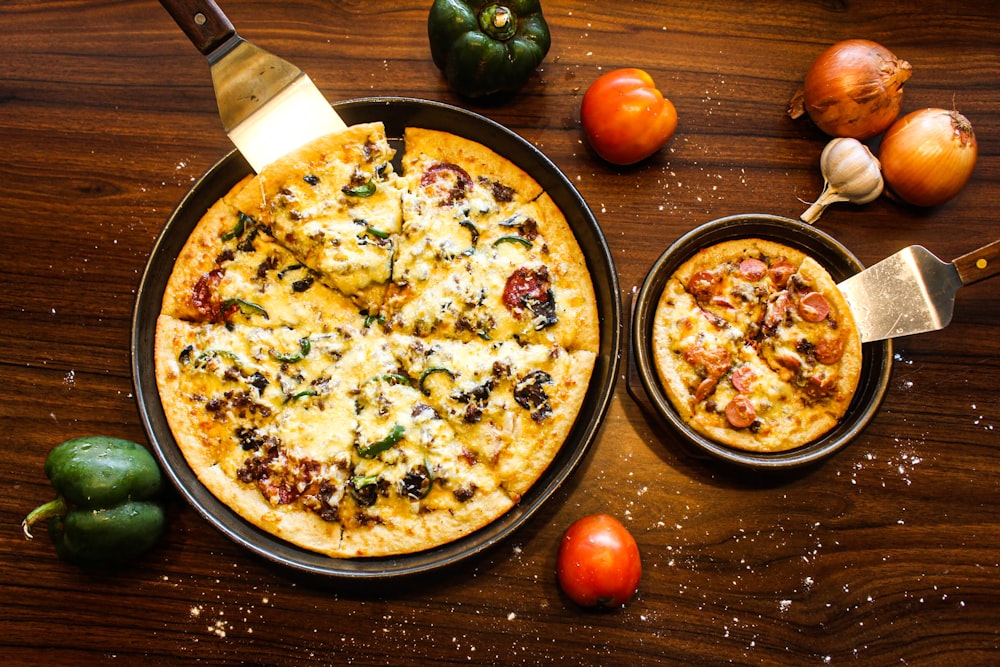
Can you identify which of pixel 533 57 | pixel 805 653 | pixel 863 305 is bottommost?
pixel 805 653

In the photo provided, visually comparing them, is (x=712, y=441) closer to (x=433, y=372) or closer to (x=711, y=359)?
(x=711, y=359)

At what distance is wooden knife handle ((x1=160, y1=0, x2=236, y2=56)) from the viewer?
2.91 metres

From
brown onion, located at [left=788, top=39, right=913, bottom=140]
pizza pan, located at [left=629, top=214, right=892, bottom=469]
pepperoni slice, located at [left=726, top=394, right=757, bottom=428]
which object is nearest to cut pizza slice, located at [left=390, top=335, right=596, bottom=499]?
pizza pan, located at [left=629, top=214, right=892, bottom=469]

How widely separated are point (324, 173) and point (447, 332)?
2.91ft

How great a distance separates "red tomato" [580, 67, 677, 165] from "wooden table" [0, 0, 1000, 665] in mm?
169

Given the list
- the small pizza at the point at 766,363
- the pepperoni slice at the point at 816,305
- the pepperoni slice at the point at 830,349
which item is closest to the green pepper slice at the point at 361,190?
the small pizza at the point at 766,363

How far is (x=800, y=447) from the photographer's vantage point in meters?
3.09

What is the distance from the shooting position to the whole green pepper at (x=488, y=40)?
10.5 feet

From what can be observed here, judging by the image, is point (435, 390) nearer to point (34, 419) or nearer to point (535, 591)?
point (535, 591)

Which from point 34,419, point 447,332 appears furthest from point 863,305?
point 34,419

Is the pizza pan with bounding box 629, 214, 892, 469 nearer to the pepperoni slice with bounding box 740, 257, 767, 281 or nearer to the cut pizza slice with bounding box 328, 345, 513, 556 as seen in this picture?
the pepperoni slice with bounding box 740, 257, 767, 281

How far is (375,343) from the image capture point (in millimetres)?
3049

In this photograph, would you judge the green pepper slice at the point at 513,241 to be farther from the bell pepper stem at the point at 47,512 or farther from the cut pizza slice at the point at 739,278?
the bell pepper stem at the point at 47,512

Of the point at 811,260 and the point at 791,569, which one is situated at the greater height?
the point at 811,260
